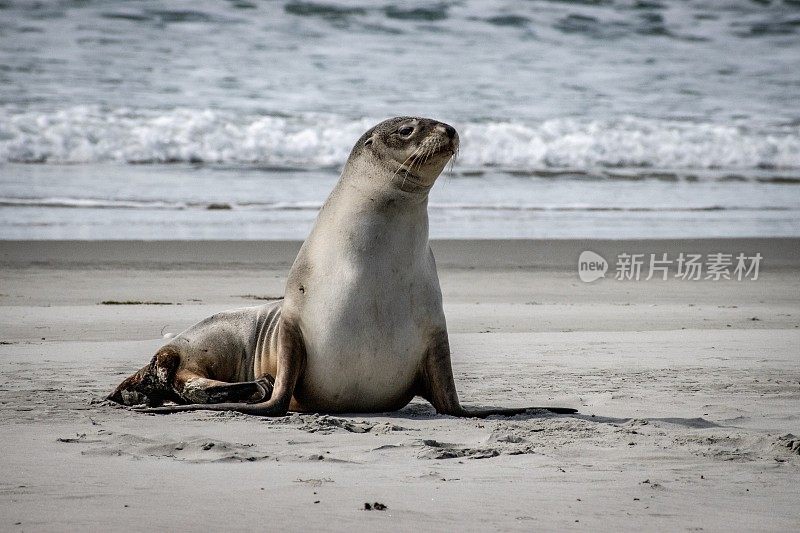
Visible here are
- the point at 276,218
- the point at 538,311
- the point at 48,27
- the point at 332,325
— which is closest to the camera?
the point at 332,325

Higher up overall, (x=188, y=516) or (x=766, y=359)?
(x=188, y=516)

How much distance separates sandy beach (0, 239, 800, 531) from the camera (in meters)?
3.65

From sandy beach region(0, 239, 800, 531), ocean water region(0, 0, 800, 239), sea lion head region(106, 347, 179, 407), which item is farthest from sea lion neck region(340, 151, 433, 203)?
ocean water region(0, 0, 800, 239)

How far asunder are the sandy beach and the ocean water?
5.77m

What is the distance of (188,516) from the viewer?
3512mm

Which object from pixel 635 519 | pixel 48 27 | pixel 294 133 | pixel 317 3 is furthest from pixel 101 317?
pixel 317 3

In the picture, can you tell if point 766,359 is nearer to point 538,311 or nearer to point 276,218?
point 538,311

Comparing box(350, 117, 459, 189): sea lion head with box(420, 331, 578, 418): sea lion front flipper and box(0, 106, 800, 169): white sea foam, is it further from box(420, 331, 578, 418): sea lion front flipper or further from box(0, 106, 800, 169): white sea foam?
box(0, 106, 800, 169): white sea foam

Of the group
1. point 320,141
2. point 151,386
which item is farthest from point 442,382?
point 320,141

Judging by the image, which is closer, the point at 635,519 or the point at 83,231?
the point at 635,519

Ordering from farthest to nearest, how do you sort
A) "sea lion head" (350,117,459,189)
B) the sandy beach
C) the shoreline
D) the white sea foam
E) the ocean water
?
the white sea foam → the ocean water → the shoreline → "sea lion head" (350,117,459,189) → the sandy beach

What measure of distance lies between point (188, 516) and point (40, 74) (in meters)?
25.1

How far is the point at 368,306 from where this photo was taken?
562cm

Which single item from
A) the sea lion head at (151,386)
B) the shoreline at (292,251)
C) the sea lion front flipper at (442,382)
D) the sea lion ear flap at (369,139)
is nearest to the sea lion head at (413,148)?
the sea lion ear flap at (369,139)
